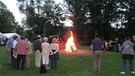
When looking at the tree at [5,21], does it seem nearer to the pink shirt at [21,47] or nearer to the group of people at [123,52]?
the pink shirt at [21,47]

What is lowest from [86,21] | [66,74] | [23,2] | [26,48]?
[66,74]

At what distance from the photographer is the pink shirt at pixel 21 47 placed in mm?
17156

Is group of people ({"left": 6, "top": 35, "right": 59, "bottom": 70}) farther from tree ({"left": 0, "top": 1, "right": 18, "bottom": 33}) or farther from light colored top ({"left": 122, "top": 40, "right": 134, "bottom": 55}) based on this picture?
tree ({"left": 0, "top": 1, "right": 18, "bottom": 33})

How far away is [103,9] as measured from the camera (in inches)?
2384

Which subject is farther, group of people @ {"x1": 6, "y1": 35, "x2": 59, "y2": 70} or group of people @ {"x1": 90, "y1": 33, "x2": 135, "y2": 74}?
group of people @ {"x1": 6, "y1": 35, "x2": 59, "y2": 70}

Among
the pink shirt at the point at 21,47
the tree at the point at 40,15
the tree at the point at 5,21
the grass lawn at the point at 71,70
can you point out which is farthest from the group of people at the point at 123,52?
the tree at the point at 5,21

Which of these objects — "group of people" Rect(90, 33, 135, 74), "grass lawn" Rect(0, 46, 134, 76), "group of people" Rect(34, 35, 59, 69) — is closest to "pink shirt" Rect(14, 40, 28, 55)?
"group of people" Rect(34, 35, 59, 69)

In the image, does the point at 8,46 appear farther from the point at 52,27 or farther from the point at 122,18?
the point at 52,27

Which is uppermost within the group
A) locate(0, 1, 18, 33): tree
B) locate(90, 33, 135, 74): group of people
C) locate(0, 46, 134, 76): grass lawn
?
locate(0, 1, 18, 33): tree

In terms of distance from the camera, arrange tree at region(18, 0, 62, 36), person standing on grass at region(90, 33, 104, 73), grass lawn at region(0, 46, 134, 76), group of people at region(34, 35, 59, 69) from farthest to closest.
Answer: tree at region(18, 0, 62, 36) → group of people at region(34, 35, 59, 69) → person standing on grass at region(90, 33, 104, 73) → grass lawn at region(0, 46, 134, 76)

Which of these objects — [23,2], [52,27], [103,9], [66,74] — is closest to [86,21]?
[103,9]

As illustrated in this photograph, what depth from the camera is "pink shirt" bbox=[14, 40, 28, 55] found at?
17156mm

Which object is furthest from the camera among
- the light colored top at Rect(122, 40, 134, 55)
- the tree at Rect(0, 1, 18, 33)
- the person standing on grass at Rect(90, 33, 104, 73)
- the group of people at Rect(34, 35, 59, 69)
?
the tree at Rect(0, 1, 18, 33)

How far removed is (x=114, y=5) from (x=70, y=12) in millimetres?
14353
